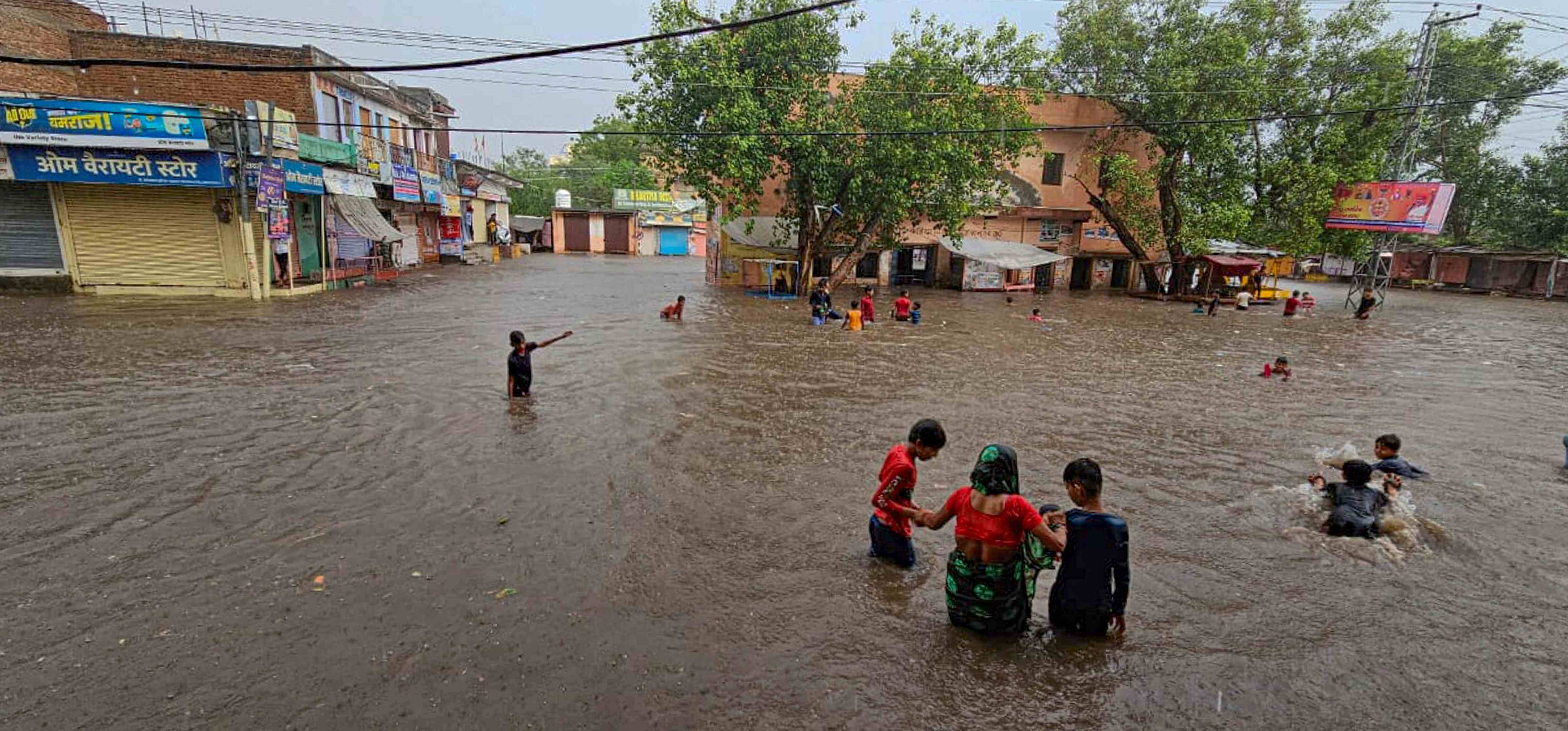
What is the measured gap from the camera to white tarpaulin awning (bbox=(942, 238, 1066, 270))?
28.6m

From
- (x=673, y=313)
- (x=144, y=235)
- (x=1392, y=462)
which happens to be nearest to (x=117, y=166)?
(x=144, y=235)

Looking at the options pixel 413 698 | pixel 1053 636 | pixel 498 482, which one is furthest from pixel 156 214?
pixel 1053 636

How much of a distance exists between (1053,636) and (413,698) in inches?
140

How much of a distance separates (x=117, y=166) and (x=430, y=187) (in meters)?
14.1

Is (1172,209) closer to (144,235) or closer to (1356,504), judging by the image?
(1356,504)

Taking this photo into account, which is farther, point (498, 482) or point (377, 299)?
point (377, 299)

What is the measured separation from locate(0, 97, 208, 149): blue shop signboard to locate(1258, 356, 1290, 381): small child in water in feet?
75.6

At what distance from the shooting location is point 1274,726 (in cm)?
360

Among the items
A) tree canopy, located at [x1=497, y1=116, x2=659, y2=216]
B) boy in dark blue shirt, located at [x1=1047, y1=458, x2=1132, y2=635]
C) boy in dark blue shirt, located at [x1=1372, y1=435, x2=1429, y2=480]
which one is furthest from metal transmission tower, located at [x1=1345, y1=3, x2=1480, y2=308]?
tree canopy, located at [x1=497, y1=116, x2=659, y2=216]

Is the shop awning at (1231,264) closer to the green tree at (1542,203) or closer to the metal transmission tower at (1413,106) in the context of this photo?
the metal transmission tower at (1413,106)

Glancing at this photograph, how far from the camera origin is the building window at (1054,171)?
105 feet

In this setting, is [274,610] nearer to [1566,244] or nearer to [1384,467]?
[1384,467]

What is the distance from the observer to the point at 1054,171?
32.3 meters

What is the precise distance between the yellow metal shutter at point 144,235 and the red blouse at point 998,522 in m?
21.4
